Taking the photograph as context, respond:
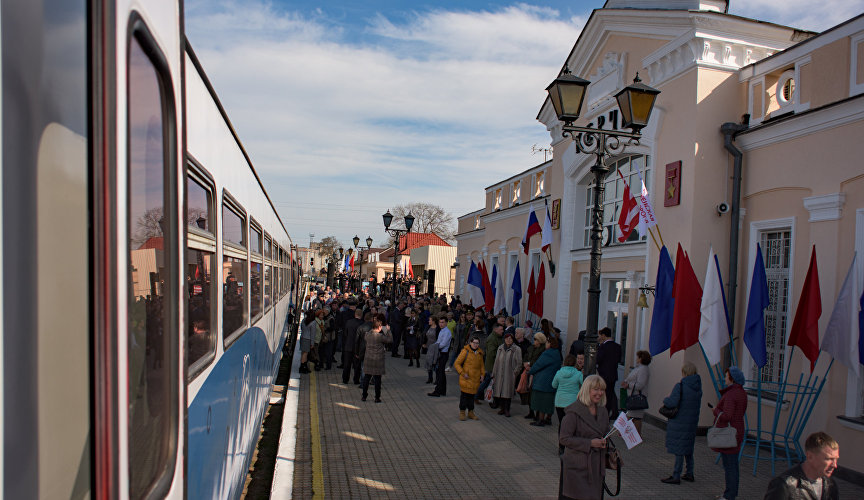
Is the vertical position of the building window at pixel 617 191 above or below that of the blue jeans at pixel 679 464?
above

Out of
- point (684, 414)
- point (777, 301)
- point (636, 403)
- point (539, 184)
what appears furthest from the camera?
point (539, 184)

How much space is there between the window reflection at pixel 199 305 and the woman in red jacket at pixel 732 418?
5.71m

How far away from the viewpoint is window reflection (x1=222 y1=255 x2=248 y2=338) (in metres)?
4.04

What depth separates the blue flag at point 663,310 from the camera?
9.92 metres

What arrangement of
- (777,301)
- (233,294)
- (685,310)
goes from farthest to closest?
1. (777,301)
2. (685,310)
3. (233,294)

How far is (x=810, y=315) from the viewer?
311 inches

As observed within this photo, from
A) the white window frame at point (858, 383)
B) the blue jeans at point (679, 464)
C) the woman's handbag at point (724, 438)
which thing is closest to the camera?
the woman's handbag at point (724, 438)

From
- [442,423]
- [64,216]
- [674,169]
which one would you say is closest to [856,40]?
[674,169]

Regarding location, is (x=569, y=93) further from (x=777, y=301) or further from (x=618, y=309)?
(x=618, y=309)

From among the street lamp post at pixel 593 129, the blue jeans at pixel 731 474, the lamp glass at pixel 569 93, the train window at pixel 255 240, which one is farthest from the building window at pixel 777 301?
the train window at pixel 255 240

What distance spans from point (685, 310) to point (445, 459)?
13.2 feet

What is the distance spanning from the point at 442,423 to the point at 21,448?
1007cm

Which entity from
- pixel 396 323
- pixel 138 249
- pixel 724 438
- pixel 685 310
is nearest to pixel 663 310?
pixel 685 310

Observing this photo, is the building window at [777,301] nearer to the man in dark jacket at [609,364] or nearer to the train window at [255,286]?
the man in dark jacket at [609,364]
